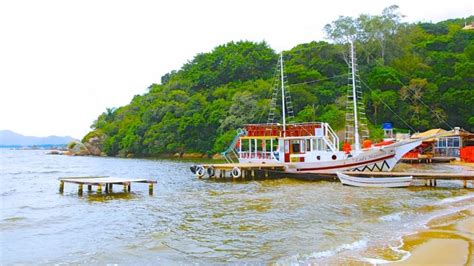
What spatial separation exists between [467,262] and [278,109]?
197 ft

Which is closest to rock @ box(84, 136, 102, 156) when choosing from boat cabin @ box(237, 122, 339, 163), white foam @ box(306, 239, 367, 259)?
boat cabin @ box(237, 122, 339, 163)

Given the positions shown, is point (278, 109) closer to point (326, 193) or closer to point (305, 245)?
point (326, 193)

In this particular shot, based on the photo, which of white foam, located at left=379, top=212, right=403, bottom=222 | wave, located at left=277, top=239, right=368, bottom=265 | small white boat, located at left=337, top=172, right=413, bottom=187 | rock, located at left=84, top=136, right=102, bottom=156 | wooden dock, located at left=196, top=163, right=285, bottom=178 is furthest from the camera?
rock, located at left=84, top=136, right=102, bottom=156

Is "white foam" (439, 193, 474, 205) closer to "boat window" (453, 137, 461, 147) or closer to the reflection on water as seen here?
the reflection on water

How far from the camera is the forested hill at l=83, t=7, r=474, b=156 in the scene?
62281mm

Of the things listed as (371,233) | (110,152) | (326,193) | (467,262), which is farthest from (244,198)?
(110,152)

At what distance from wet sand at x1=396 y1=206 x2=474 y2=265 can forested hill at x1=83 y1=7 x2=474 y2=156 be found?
44654 mm

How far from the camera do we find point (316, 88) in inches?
2766

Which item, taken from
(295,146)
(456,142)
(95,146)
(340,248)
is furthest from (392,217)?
(95,146)

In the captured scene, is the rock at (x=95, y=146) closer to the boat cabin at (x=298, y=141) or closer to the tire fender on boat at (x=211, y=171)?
the tire fender on boat at (x=211, y=171)

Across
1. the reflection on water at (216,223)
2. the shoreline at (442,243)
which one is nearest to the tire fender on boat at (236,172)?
the reflection on water at (216,223)

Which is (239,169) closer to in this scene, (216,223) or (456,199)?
(456,199)

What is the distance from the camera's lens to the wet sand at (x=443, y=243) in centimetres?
1018

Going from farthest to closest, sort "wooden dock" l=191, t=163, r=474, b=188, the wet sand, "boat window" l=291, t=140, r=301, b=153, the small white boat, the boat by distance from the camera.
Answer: "boat window" l=291, t=140, r=301, b=153 → "wooden dock" l=191, t=163, r=474, b=188 → the boat → the small white boat → the wet sand
